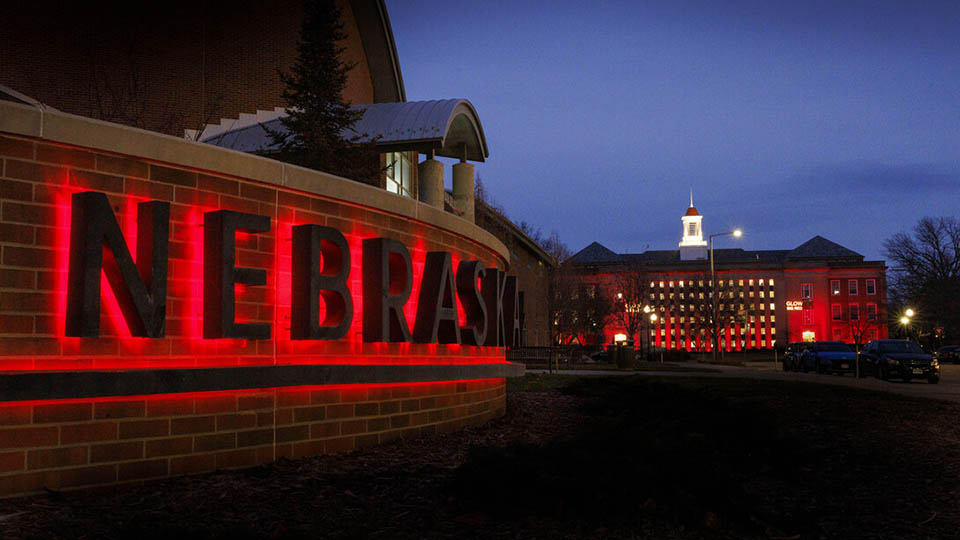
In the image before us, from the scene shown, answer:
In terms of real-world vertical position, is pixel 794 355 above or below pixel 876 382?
above

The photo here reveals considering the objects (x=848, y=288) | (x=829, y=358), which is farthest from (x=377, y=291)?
(x=848, y=288)

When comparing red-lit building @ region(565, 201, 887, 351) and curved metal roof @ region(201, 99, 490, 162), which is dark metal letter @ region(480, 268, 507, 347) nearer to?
curved metal roof @ region(201, 99, 490, 162)

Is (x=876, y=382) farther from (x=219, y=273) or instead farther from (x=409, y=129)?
(x=219, y=273)

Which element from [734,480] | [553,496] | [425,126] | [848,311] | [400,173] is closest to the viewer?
[553,496]

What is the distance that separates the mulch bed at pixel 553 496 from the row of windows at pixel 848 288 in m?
110

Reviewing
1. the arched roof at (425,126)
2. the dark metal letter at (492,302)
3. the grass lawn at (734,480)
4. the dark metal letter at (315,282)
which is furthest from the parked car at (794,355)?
the dark metal letter at (315,282)

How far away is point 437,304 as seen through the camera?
9328 millimetres

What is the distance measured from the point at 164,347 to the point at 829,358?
96.7 ft

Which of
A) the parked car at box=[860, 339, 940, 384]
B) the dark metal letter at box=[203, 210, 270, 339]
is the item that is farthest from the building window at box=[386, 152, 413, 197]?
the dark metal letter at box=[203, 210, 270, 339]

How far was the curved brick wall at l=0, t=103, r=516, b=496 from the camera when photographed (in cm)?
570

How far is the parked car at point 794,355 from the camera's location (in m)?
35.3

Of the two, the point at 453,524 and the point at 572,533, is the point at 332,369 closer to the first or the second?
the point at 453,524

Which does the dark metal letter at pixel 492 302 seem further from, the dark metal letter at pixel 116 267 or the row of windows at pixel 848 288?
the row of windows at pixel 848 288

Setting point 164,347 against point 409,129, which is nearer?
point 164,347
